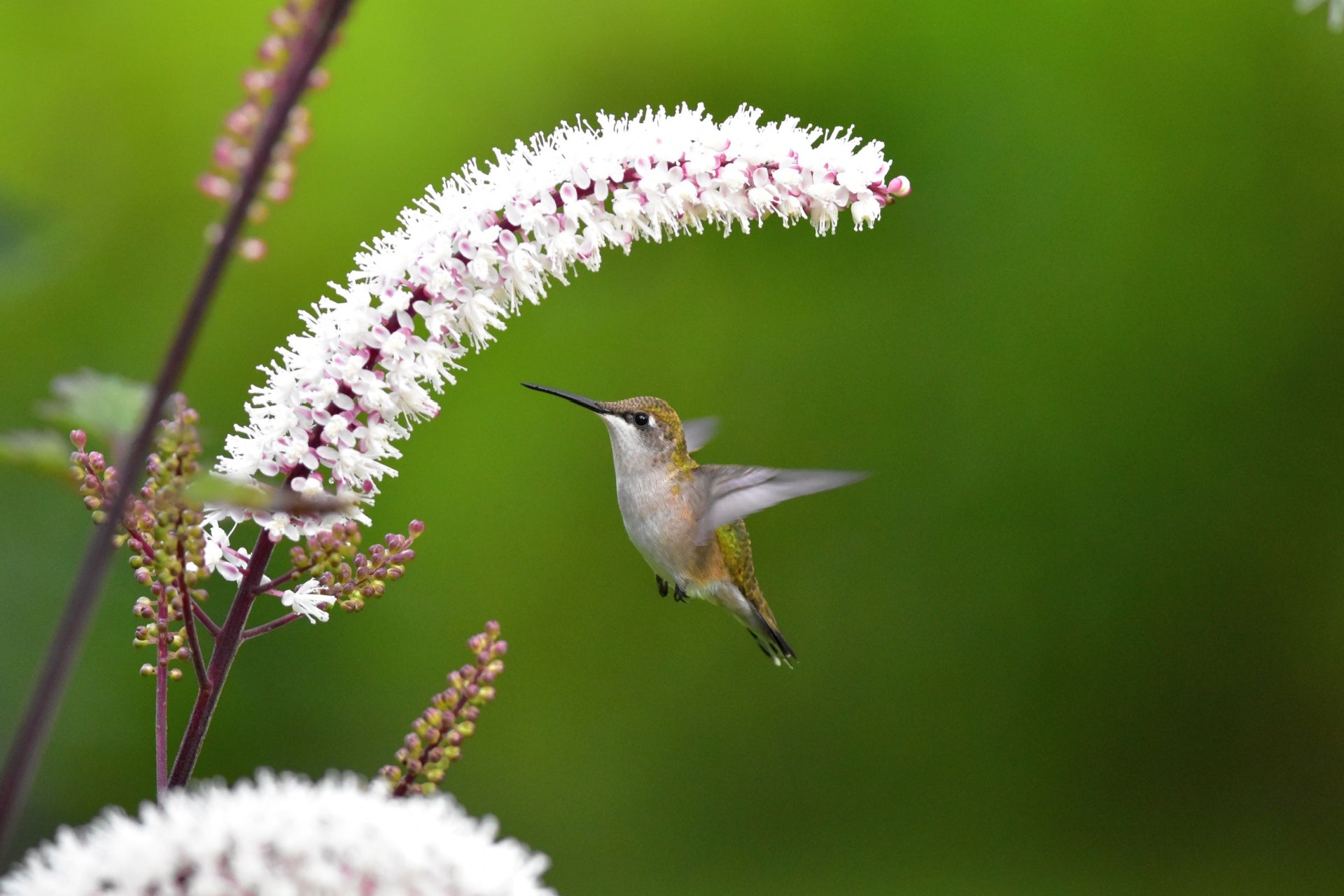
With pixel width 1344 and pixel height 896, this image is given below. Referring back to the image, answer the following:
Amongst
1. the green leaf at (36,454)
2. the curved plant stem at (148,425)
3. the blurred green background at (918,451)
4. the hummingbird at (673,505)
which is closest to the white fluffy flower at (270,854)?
the curved plant stem at (148,425)

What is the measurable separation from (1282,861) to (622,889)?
75.3 inches

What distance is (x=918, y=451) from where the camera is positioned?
3695 mm

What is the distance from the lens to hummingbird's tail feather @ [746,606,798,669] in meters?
2.10

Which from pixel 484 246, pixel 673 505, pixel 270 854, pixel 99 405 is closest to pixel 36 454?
pixel 99 405

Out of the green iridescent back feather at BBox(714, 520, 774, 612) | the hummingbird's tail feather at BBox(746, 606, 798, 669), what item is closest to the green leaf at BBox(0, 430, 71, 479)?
the green iridescent back feather at BBox(714, 520, 774, 612)

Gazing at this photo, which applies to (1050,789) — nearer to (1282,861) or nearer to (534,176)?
(1282,861)

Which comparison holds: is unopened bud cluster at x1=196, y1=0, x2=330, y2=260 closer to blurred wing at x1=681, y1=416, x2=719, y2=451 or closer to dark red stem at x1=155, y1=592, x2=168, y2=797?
dark red stem at x1=155, y1=592, x2=168, y2=797

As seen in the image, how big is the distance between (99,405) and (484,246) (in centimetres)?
47

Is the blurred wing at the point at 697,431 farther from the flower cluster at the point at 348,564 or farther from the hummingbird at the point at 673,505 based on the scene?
the flower cluster at the point at 348,564

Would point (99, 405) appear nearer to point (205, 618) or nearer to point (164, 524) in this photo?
point (164, 524)

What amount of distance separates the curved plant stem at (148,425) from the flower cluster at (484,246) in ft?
1.36

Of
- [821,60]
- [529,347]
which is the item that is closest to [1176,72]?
[821,60]

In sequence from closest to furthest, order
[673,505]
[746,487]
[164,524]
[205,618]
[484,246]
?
[164,524], [205,618], [484,246], [746,487], [673,505]

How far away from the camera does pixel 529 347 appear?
11.6 ft
